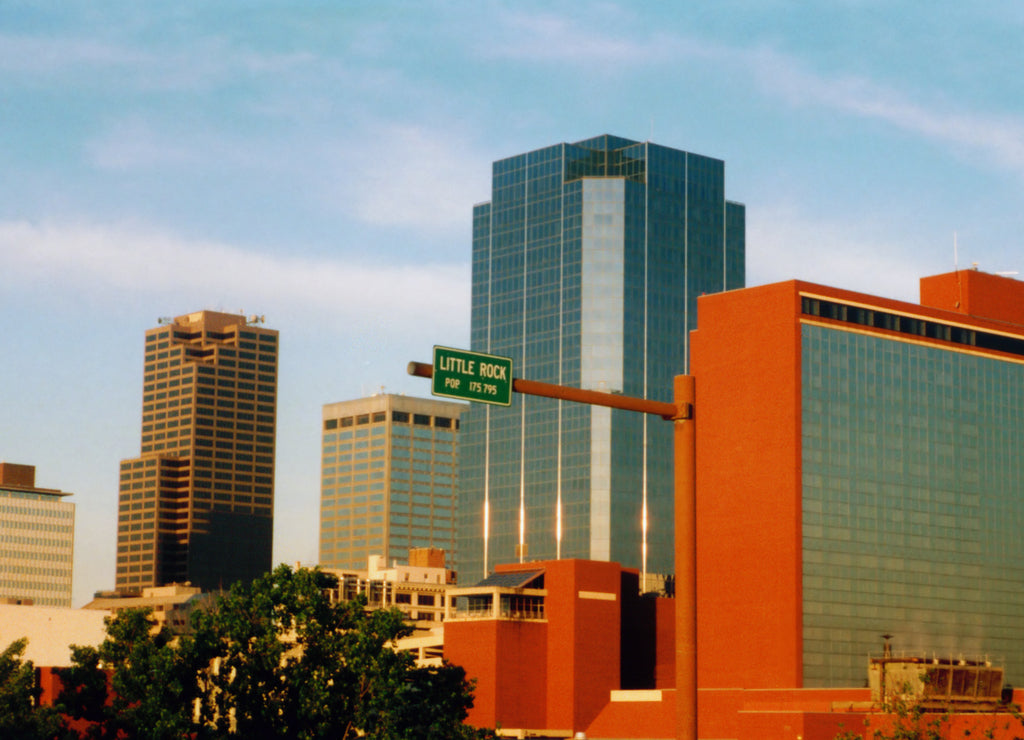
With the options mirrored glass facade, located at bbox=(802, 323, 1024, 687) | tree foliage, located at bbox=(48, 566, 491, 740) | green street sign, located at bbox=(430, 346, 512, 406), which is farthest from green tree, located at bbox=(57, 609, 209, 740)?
green street sign, located at bbox=(430, 346, 512, 406)

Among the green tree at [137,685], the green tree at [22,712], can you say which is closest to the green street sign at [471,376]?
the green tree at [137,685]

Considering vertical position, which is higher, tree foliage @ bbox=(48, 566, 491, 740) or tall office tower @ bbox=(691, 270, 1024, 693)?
tall office tower @ bbox=(691, 270, 1024, 693)

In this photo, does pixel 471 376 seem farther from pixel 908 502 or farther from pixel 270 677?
pixel 908 502

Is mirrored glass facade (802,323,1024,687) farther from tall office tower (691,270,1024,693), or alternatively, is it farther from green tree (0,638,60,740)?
green tree (0,638,60,740)

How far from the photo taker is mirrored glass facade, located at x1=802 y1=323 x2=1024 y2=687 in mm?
171750

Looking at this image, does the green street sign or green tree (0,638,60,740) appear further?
green tree (0,638,60,740)

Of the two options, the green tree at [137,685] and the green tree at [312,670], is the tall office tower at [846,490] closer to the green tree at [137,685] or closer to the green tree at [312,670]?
the green tree at [312,670]

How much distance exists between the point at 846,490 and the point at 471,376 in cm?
14574

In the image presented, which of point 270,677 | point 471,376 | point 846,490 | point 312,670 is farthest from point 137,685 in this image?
point 471,376

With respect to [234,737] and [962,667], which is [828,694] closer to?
[962,667]

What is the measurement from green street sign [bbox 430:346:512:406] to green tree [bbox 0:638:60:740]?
92.8m

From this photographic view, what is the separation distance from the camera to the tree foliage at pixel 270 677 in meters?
115

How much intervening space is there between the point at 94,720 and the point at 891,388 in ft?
337

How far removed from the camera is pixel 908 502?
18075 centimetres
